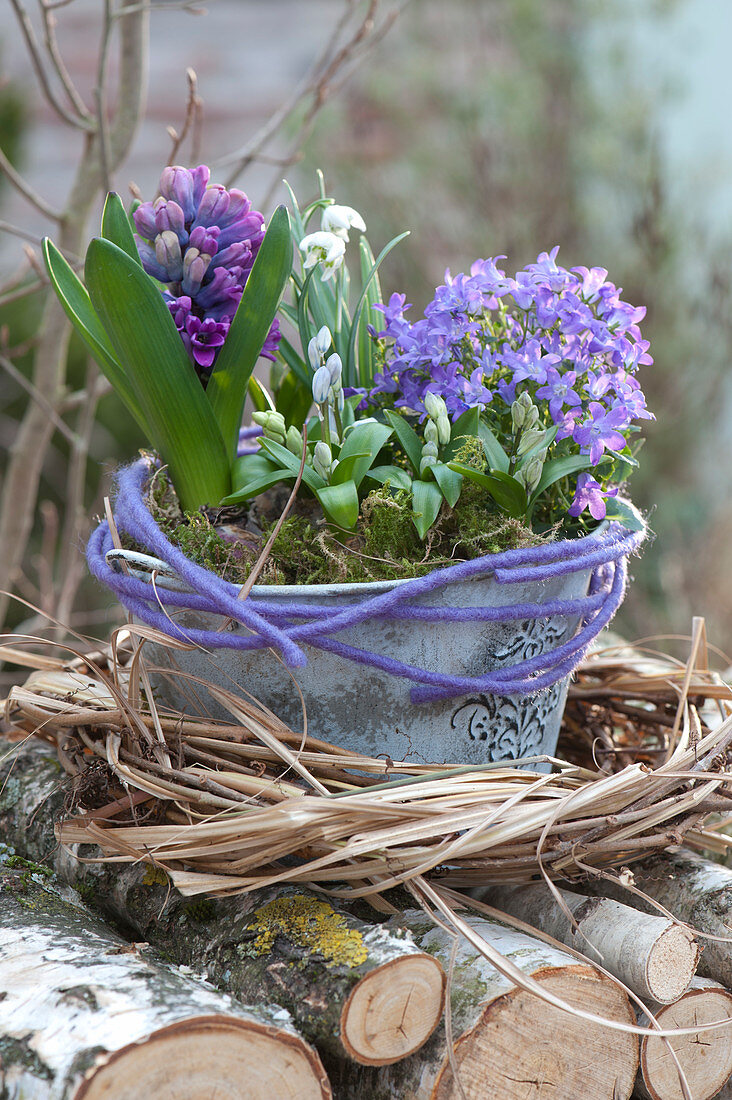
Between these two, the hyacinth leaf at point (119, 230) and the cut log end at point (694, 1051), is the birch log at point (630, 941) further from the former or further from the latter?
the hyacinth leaf at point (119, 230)

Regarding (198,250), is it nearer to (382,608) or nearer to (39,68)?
(382,608)

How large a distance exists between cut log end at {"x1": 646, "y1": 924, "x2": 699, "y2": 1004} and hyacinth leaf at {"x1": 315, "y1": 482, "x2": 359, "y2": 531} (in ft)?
1.36

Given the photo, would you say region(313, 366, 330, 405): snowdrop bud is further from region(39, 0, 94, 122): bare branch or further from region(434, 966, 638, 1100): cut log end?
region(39, 0, 94, 122): bare branch

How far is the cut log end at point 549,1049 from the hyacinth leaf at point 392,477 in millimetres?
411

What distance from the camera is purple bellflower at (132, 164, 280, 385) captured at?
85 centimetres

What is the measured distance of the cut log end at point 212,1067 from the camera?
0.58m

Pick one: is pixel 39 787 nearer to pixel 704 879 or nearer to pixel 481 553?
pixel 481 553

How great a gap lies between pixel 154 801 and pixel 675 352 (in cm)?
320

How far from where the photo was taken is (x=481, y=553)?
2.74ft

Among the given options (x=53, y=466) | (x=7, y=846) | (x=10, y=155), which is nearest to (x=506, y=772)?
(x=7, y=846)

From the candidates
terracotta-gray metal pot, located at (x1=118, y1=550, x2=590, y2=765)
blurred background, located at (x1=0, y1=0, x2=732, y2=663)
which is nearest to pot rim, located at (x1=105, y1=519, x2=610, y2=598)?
terracotta-gray metal pot, located at (x1=118, y1=550, x2=590, y2=765)

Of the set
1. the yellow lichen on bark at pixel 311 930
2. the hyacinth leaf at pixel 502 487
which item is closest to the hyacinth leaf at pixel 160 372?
the hyacinth leaf at pixel 502 487

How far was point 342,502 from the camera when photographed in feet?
2.63

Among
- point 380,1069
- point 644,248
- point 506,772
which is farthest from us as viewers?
point 644,248
